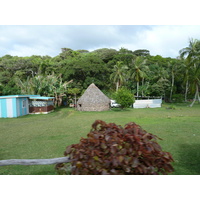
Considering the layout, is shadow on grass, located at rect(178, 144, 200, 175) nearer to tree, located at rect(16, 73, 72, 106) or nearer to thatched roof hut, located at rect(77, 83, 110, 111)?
thatched roof hut, located at rect(77, 83, 110, 111)

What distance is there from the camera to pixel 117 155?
207 cm

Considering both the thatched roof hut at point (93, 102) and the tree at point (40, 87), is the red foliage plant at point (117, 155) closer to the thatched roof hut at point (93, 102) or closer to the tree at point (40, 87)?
the thatched roof hut at point (93, 102)

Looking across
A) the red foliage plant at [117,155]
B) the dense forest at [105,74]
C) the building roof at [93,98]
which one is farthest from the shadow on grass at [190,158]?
the dense forest at [105,74]

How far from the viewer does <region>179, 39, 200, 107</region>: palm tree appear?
26.7m

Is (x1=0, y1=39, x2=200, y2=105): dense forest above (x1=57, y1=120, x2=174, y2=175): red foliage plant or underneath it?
above

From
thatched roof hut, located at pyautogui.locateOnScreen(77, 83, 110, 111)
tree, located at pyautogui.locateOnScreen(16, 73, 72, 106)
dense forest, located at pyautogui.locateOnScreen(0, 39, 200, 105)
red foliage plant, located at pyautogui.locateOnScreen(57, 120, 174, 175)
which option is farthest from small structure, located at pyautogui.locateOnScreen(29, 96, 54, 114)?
red foliage plant, located at pyautogui.locateOnScreen(57, 120, 174, 175)

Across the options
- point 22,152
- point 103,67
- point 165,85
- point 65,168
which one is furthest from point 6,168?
point 165,85

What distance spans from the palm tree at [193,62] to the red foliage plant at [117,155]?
27.4 metres

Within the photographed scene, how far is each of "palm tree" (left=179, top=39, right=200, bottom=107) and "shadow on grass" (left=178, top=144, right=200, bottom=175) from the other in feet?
72.9

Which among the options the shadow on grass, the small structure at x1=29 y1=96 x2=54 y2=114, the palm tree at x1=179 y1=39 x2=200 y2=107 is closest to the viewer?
the shadow on grass

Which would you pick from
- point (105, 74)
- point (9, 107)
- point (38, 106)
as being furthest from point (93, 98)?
point (105, 74)

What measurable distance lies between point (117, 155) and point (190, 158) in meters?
4.82

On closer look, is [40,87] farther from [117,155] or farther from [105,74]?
[117,155]

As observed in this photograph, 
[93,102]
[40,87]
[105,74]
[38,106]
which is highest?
[105,74]
